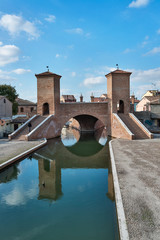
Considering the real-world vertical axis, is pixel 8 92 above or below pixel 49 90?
above

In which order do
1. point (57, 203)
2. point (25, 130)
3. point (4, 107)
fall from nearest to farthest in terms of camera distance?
1. point (57, 203)
2. point (25, 130)
3. point (4, 107)

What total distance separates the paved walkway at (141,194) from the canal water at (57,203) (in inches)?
31.4

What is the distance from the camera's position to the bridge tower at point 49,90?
840 inches

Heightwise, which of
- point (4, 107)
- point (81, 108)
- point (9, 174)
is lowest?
point (9, 174)

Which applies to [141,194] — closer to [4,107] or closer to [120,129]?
[120,129]

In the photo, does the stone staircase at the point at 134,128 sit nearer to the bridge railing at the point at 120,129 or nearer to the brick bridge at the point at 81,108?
the brick bridge at the point at 81,108

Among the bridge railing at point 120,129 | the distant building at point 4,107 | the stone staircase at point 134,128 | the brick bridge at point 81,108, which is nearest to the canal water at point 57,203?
the bridge railing at point 120,129

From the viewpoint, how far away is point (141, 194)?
5.68m

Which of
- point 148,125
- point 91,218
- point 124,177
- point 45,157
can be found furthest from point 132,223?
point 148,125

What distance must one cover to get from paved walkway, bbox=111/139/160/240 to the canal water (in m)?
0.80

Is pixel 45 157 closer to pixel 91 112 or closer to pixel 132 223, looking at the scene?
pixel 132 223

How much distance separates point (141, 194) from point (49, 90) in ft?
58.7

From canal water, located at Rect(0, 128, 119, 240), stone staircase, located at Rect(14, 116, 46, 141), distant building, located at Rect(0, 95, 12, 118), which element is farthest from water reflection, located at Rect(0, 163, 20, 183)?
distant building, located at Rect(0, 95, 12, 118)

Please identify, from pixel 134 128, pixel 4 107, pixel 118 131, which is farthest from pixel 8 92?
pixel 134 128
